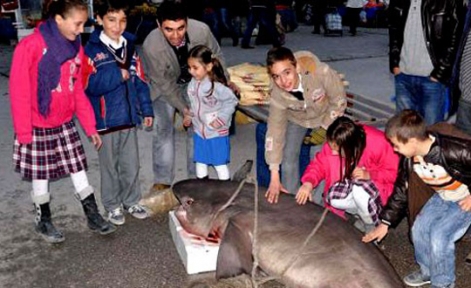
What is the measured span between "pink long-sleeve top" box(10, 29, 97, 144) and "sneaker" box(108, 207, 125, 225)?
36.7 inches

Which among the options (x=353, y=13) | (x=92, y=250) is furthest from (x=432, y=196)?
(x=353, y=13)

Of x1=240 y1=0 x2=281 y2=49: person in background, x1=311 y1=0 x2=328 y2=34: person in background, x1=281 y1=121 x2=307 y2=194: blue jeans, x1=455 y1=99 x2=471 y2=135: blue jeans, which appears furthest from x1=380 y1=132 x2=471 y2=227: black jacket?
x1=311 y1=0 x2=328 y2=34: person in background

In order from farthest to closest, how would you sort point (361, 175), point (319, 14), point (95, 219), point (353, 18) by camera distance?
point (319, 14) → point (353, 18) → point (95, 219) → point (361, 175)

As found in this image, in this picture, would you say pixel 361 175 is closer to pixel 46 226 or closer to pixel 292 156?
pixel 292 156

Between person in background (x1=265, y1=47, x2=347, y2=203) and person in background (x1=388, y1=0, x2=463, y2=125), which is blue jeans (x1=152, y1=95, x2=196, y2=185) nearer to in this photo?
person in background (x1=265, y1=47, x2=347, y2=203)

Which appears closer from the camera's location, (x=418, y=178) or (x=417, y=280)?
(x=418, y=178)

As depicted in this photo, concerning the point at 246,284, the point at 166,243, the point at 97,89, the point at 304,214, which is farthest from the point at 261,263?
the point at 97,89

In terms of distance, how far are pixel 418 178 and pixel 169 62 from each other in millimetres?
2316

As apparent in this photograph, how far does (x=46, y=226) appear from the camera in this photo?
4797 mm

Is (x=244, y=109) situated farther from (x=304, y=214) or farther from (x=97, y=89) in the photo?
(x=304, y=214)

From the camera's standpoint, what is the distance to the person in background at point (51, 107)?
4211 millimetres

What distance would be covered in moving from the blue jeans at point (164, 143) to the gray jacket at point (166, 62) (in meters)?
0.12

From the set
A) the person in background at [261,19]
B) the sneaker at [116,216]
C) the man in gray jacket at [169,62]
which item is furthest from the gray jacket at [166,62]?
the person in background at [261,19]

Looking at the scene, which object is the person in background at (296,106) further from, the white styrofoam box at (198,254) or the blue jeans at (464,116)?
the blue jeans at (464,116)
